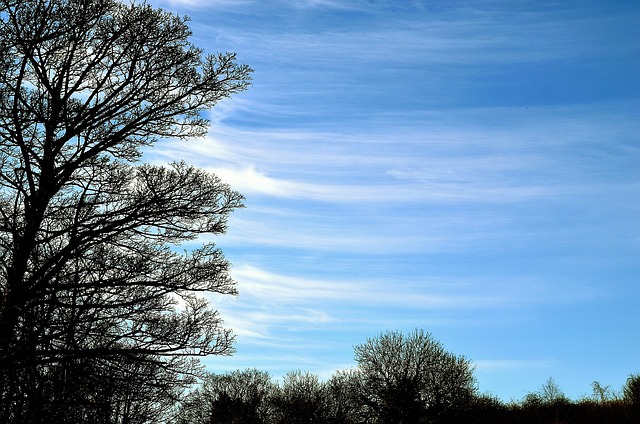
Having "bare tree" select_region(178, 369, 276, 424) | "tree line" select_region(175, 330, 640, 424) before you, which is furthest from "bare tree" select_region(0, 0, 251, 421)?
"bare tree" select_region(178, 369, 276, 424)

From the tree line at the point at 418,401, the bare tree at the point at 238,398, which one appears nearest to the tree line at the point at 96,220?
the tree line at the point at 418,401

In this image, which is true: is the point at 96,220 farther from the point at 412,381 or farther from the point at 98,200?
the point at 412,381

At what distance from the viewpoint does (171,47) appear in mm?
13164

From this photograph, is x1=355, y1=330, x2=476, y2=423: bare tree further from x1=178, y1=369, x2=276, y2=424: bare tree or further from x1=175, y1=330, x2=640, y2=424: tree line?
x1=178, y1=369, x2=276, y2=424: bare tree

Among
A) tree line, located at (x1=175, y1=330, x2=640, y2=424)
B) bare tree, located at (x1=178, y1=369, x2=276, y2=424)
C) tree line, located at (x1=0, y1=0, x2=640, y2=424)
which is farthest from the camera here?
bare tree, located at (x1=178, y1=369, x2=276, y2=424)

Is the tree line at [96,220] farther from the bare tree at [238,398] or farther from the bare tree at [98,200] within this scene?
the bare tree at [238,398]

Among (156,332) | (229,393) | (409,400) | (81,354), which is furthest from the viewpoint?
(229,393)

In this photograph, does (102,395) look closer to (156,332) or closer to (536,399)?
(156,332)

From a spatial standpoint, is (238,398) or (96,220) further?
(238,398)

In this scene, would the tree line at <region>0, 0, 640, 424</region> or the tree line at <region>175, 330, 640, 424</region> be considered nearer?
the tree line at <region>0, 0, 640, 424</region>

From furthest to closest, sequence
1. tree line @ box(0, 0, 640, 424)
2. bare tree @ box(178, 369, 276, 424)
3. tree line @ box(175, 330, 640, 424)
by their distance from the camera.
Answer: bare tree @ box(178, 369, 276, 424), tree line @ box(175, 330, 640, 424), tree line @ box(0, 0, 640, 424)

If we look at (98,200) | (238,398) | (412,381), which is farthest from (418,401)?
(98,200)

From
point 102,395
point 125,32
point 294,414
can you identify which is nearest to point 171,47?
point 125,32

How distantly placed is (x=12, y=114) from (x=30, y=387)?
16.7ft
